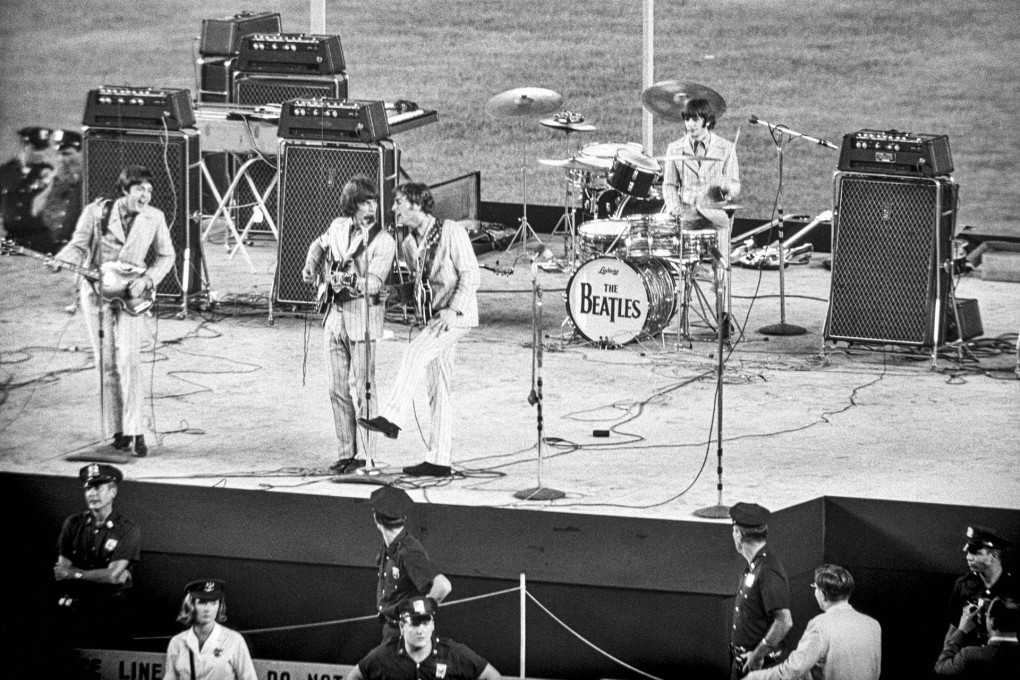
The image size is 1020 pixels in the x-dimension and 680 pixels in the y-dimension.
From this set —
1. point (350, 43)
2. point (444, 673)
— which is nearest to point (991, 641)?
point (444, 673)

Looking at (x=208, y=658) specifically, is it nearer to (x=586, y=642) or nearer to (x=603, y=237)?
(x=586, y=642)

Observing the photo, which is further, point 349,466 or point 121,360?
point 121,360

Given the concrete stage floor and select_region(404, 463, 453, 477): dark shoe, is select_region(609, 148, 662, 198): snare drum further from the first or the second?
select_region(404, 463, 453, 477): dark shoe

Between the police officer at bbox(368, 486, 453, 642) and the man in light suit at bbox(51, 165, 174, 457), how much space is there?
2.35 m

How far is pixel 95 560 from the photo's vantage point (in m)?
10.1

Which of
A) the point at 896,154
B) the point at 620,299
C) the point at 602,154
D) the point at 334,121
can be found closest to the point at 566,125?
the point at 602,154

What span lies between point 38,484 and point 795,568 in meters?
4.23

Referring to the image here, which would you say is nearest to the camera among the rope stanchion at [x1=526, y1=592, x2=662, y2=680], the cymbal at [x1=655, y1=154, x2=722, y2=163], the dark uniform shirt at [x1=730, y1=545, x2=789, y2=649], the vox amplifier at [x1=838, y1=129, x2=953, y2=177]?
the dark uniform shirt at [x1=730, y1=545, x2=789, y2=649]

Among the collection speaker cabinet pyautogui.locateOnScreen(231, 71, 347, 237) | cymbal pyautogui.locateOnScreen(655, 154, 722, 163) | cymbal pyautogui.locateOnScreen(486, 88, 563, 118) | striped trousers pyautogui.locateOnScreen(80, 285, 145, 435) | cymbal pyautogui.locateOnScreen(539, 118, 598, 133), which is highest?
speaker cabinet pyautogui.locateOnScreen(231, 71, 347, 237)

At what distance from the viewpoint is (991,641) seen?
30.6 feet

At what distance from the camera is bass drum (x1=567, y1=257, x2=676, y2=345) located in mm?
12719

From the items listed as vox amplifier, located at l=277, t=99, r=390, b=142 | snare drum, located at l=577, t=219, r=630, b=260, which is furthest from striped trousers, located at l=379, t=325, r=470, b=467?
vox amplifier, located at l=277, t=99, r=390, b=142

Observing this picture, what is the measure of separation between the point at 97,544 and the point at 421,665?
6.94 feet

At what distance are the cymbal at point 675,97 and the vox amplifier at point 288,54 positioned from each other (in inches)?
118
